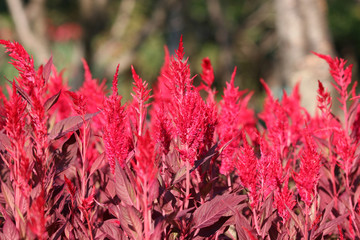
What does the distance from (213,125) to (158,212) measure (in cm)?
36

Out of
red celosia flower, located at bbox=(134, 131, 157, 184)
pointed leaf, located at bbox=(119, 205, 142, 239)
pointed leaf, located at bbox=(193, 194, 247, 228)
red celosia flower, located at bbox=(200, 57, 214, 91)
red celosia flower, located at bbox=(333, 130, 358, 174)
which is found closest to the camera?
red celosia flower, located at bbox=(134, 131, 157, 184)

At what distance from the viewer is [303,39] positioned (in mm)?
5551

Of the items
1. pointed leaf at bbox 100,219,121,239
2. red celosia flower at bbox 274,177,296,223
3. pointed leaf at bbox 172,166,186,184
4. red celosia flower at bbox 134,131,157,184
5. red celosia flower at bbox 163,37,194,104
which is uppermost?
red celosia flower at bbox 163,37,194,104

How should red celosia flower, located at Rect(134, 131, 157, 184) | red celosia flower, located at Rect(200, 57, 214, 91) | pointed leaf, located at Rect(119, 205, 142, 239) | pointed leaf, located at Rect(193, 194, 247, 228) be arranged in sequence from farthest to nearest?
red celosia flower, located at Rect(200, 57, 214, 91)
pointed leaf, located at Rect(193, 194, 247, 228)
pointed leaf, located at Rect(119, 205, 142, 239)
red celosia flower, located at Rect(134, 131, 157, 184)

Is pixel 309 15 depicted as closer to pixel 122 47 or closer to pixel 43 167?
pixel 43 167

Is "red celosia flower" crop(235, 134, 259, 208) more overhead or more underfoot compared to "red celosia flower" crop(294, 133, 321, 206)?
more overhead

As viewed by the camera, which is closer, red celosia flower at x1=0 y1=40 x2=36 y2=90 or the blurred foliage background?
red celosia flower at x1=0 y1=40 x2=36 y2=90

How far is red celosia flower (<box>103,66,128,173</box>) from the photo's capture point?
1322mm

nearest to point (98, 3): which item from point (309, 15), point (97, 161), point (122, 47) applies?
point (309, 15)

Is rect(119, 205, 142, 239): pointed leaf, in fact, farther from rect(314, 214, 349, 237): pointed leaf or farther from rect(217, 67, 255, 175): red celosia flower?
rect(314, 214, 349, 237): pointed leaf

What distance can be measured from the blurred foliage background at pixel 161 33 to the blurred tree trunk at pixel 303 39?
15.2 ft

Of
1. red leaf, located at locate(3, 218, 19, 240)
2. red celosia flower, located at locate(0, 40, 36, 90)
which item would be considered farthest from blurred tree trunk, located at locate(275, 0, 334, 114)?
red leaf, located at locate(3, 218, 19, 240)

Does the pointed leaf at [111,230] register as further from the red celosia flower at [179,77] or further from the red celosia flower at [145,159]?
the red celosia flower at [179,77]

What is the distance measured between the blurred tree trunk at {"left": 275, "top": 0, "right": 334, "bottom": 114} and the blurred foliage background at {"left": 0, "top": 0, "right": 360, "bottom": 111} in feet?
15.2
